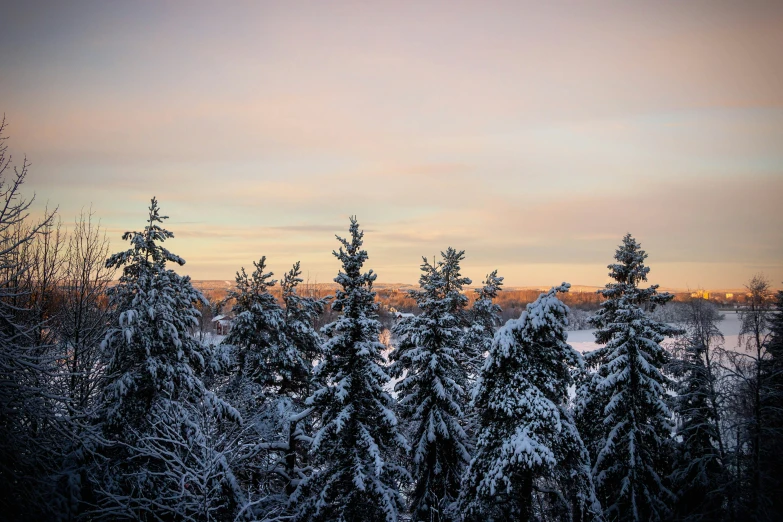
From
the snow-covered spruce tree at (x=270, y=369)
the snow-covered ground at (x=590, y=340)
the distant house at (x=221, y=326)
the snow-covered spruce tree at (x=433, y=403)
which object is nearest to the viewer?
the snow-covered spruce tree at (x=433, y=403)

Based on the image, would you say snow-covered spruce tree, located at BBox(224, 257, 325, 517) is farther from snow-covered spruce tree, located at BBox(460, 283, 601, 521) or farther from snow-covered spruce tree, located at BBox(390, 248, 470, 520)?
snow-covered spruce tree, located at BBox(460, 283, 601, 521)

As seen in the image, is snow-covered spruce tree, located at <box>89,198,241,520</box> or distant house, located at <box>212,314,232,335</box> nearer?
snow-covered spruce tree, located at <box>89,198,241,520</box>

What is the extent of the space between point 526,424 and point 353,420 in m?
5.74

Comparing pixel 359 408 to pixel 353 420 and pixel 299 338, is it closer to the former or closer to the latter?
pixel 353 420

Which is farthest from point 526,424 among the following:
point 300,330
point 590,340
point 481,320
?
point 590,340

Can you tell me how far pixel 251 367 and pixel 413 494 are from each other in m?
8.79

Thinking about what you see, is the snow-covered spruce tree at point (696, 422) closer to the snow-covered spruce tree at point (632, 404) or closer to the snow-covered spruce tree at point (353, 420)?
the snow-covered spruce tree at point (632, 404)

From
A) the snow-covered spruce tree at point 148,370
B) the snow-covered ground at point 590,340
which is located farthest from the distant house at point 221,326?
the snow-covered spruce tree at point 148,370

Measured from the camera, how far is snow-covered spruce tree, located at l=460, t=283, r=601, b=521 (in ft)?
42.9

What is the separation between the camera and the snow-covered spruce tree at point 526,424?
42.9 ft

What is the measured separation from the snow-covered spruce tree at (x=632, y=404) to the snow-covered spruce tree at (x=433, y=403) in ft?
19.3

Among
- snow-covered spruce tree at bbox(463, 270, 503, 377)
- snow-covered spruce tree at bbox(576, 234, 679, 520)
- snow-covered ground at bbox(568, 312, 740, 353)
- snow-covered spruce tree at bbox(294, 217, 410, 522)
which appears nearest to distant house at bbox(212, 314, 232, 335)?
snow-covered ground at bbox(568, 312, 740, 353)

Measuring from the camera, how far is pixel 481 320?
2262cm

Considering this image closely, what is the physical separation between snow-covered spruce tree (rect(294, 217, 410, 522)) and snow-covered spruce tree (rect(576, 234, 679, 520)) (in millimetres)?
8938
